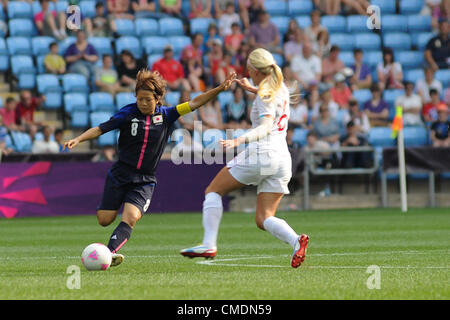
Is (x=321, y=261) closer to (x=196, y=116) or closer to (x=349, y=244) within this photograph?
(x=349, y=244)

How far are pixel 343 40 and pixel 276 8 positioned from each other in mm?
1949

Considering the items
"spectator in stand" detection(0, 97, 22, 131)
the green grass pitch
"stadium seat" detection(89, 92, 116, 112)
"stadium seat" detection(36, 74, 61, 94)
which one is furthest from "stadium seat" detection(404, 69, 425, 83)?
"spectator in stand" detection(0, 97, 22, 131)

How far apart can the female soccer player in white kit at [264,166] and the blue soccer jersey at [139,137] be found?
822mm

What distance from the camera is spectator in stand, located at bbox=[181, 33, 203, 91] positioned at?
22.0 m

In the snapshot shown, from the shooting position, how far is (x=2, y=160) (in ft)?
61.7

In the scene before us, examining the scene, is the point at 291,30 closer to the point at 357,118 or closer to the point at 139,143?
the point at 357,118

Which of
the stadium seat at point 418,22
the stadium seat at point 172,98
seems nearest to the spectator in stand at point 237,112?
the stadium seat at point 172,98

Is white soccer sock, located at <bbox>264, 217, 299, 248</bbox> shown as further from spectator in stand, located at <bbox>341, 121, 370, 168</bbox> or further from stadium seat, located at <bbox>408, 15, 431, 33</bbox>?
stadium seat, located at <bbox>408, 15, 431, 33</bbox>

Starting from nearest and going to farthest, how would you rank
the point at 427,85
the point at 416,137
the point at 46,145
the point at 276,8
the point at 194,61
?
the point at 46,145, the point at 194,61, the point at 416,137, the point at 427,85, the point at 276,8

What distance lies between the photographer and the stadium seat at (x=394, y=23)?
25625 millimetres

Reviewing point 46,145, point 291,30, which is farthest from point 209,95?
point 291,30

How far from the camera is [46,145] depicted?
19.7 m
